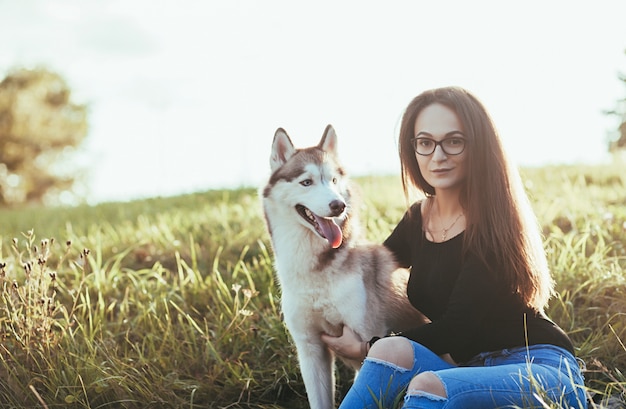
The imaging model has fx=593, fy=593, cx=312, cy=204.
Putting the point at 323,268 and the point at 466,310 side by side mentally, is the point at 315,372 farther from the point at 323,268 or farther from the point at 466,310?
the point at 466,310

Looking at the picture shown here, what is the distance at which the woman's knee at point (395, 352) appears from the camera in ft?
8.58

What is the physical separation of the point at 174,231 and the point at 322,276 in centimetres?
344

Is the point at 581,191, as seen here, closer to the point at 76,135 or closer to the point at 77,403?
the point at 77,403

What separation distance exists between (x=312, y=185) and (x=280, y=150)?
15.5 inches

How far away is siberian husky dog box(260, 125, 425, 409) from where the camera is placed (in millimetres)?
3037

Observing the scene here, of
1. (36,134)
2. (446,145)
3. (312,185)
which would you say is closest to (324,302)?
(312,185)

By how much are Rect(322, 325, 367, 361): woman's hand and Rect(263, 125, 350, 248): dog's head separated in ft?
1.51

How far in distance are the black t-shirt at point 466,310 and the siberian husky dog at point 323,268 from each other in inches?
8.0

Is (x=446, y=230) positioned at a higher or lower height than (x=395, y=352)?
higher

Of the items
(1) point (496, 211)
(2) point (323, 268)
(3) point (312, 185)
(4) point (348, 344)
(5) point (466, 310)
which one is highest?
(3) point (312, 185)

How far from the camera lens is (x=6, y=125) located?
70.2ft

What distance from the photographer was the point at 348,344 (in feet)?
9.79

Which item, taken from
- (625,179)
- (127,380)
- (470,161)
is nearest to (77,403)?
(127,380)

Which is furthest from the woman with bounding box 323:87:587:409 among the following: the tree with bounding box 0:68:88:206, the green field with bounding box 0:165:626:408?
the tree with bounding box 0:68:88:206
